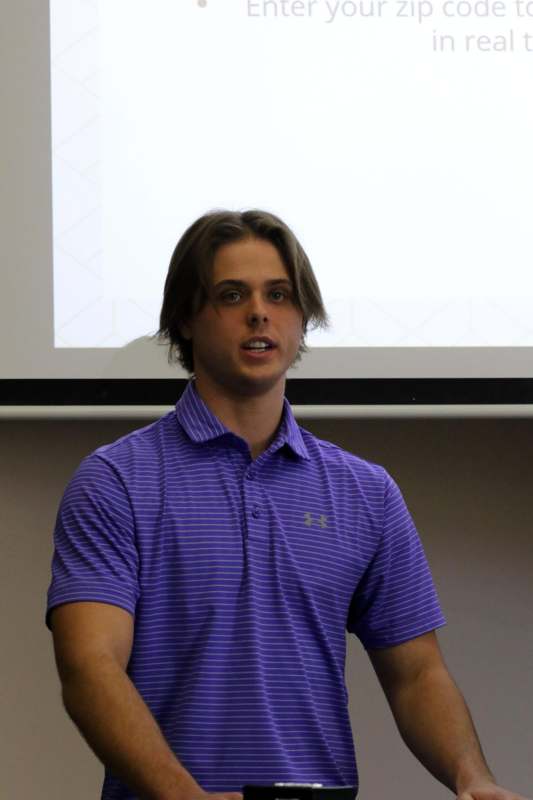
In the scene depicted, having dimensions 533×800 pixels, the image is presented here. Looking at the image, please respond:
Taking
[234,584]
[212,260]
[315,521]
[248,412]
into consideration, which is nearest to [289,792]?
[234,584]

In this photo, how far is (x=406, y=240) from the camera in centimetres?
262

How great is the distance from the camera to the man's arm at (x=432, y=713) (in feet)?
5.80

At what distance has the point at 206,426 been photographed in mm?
1896

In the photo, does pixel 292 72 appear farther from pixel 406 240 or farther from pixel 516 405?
pixel 516 405

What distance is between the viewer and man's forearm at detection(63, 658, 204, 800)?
1.57 meters

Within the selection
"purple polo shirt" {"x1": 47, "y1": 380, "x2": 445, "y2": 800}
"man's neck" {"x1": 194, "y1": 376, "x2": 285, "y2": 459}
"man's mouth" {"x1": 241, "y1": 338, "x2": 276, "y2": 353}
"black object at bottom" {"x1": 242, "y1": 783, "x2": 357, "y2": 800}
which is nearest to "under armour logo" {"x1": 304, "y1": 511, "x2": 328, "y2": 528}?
"purple polo shirt" {"x1": 47, "y1": 380, "x2": 445, "y2": 800}

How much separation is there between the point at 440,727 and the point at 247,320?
600 mm

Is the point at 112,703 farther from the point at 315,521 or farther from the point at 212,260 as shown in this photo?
the point at 212,260

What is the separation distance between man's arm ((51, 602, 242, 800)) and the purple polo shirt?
30 mm

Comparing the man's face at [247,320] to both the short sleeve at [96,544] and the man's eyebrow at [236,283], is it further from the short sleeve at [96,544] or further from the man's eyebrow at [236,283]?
the short sleeve at [96,544]

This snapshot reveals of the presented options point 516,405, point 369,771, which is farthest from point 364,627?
point 369,771

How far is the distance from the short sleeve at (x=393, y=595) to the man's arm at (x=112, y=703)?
0.37 m

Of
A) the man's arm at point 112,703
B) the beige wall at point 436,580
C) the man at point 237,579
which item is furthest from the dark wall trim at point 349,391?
the man's arm at point 112,703

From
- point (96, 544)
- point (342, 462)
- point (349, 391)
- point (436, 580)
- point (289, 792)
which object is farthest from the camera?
point (436, 580)
